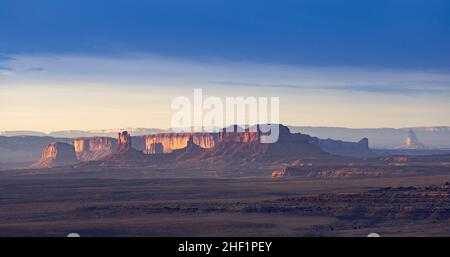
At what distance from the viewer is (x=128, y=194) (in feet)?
377

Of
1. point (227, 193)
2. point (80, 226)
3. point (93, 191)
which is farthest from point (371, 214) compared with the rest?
point (93, 191)

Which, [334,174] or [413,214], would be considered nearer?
[413,214]

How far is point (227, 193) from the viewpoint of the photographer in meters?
113

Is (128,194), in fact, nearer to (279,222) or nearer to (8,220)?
(8,220)

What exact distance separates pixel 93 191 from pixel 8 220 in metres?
45.7

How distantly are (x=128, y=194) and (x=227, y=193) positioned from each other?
43.4 feet
